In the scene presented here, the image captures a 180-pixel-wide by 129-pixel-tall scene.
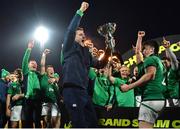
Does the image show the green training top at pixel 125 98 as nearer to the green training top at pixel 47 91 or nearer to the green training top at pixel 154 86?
the green training top at pixel 47 91

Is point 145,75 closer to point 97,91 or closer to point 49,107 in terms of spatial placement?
point 97,91

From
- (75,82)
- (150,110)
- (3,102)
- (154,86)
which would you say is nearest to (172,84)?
(154,86)

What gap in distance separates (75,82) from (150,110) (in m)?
1.23

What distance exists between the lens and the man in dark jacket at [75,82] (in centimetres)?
592

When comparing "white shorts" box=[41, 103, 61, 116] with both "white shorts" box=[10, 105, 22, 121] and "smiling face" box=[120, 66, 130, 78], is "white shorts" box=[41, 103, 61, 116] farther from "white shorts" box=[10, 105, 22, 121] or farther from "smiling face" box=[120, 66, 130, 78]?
"smiling face" box=[120, 66, 130, 78]

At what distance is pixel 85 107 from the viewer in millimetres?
6066

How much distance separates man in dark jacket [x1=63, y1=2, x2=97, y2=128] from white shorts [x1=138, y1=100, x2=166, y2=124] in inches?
32.6

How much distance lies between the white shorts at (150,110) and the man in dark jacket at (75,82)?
2.71 feet

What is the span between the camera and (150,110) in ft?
19.2

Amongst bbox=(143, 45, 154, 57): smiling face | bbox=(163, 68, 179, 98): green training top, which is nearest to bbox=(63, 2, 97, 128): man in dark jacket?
bbox=(143, 45, 154, 57): smiling face

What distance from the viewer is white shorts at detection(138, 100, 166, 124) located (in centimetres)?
582

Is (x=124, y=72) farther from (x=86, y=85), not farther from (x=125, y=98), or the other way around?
(x=86, y=85)

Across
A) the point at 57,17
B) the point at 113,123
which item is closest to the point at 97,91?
the point at 113,123

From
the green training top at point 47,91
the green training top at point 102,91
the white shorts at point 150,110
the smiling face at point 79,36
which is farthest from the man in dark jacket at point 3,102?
the white shorts at point 150,110
